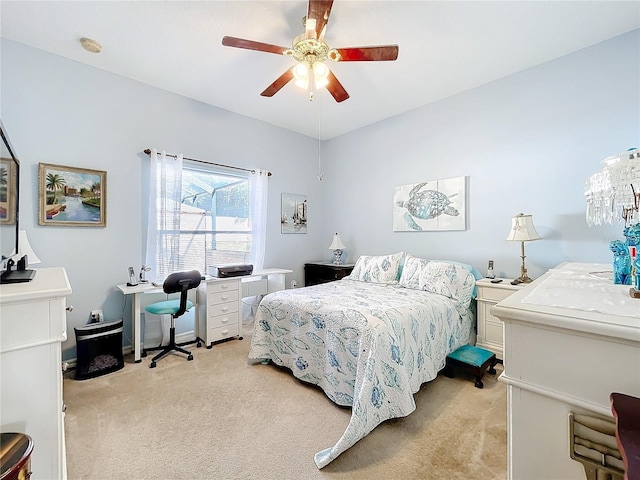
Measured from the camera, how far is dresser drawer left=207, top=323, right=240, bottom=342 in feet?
10.4

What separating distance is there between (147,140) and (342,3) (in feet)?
8.16

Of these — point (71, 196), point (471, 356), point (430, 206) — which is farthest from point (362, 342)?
point (71, 196)

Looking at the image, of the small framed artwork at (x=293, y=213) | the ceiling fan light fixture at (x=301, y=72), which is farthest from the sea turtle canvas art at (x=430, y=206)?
the ceiling fan light fixture at (x=301, y=72)

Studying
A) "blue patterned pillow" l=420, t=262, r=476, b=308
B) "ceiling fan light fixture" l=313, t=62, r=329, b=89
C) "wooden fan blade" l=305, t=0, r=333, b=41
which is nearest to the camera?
"wooden fan blade" l=305, t=0, r=333, b=41

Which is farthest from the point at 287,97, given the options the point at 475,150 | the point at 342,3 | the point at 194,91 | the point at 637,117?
the point at 637,117

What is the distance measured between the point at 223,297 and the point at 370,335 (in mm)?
2056

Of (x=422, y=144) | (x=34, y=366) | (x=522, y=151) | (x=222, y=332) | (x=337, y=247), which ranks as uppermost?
(x=422, y=144)

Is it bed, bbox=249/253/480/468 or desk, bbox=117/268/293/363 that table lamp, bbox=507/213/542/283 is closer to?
bed, bbox=249/253/480/468

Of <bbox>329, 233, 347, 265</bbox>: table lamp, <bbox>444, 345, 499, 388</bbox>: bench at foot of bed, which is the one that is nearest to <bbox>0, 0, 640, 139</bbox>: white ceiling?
<bbox>329, 233, 347, 265</bbox>: table lamp

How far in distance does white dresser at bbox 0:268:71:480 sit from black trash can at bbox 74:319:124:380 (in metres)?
1.74

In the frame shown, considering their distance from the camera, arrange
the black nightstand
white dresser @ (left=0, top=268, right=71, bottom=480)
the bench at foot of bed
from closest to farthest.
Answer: white dresser @ (left=0, top=268, right=71, bottom=480)
the bench at foot of bed
the black nightstand

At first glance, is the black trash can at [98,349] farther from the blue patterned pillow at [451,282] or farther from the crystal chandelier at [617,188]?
the crystal chandelier at [617,188]

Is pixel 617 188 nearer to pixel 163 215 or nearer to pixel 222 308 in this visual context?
pixel 222 308

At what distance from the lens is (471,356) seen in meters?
2.47
